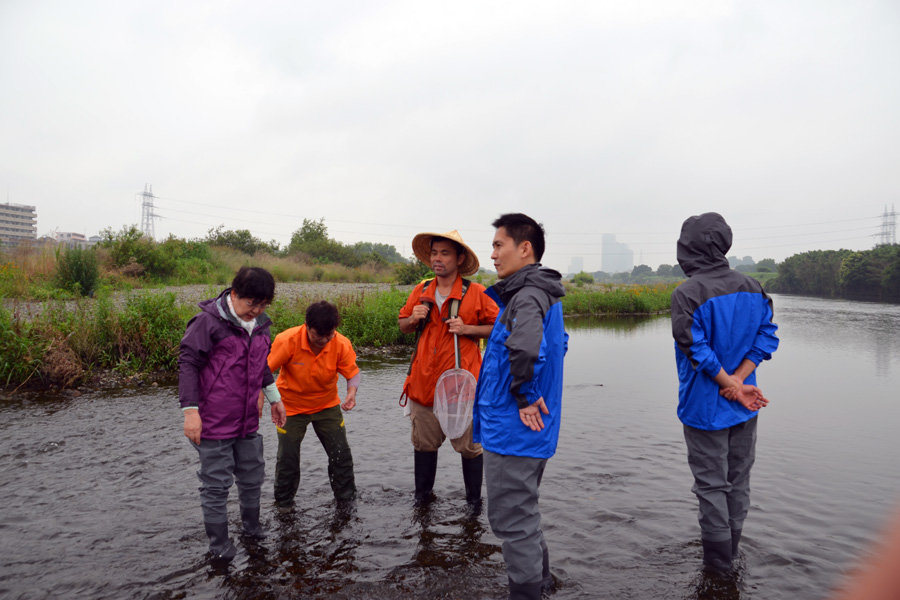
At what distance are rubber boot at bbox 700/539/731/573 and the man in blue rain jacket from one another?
4.08ft

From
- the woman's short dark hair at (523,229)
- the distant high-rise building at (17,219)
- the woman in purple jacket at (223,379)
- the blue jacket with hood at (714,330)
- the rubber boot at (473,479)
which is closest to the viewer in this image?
the woman's short dark hair at (523,229)

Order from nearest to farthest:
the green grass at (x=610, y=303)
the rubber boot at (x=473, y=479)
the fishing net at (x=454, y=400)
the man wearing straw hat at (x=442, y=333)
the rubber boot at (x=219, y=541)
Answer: the rubber boot at (x=219, y=541)
the fishing net at (x=454, y=400)
the man wearing straw hat at (x=442, y=333)
the rubber boot at (x=473, y=479)
the green grass at (x=610, y=303)

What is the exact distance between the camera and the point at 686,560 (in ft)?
12.2

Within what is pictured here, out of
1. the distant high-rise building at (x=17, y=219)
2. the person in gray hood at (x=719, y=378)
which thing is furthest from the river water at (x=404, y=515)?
the distant high-rise building at (x=17, y=219)

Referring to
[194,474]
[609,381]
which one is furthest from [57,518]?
[609,381]

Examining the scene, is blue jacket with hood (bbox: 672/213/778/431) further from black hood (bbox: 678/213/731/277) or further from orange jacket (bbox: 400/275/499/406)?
orange jacket (bbox: 400/275/499/406)

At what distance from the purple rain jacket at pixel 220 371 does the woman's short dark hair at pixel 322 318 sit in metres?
0.55

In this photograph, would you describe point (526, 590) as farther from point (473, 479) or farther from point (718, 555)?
point (473, 479)

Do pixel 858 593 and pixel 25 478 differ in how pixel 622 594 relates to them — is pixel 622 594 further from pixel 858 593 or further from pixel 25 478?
pixel 25 478

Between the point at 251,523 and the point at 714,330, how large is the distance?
10.9 feet

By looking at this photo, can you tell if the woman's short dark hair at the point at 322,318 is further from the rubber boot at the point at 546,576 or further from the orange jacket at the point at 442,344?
the rubber boot at the point at 546,576

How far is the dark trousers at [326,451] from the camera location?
14.0ft

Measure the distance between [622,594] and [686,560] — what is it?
649 mm

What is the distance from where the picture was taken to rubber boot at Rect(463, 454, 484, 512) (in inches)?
173
